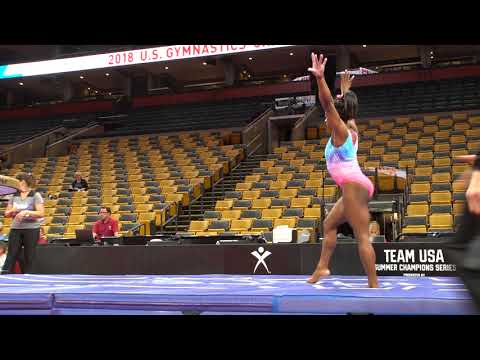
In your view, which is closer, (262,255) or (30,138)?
(262,255)

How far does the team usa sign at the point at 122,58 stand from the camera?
56.7 feet

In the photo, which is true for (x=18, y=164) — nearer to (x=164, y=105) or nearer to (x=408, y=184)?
(x=164, y=105)

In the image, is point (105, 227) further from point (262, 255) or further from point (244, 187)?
point (244, 187)

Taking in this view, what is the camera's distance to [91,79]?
22.6 metres

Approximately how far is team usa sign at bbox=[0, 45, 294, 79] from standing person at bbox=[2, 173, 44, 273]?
11886 millimetres

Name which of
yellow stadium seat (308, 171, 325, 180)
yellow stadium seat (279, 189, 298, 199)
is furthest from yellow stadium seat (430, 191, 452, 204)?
yellow stadium seat (279, 189, 298, 199)

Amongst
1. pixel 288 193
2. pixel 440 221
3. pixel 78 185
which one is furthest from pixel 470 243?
pixel 78 185

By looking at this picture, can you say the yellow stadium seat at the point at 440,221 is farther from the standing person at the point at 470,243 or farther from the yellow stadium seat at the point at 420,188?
the standing person at the point at 470,243

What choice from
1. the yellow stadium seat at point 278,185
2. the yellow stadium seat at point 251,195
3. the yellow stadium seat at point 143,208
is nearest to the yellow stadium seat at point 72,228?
the yellow stadium seat at point 143,208

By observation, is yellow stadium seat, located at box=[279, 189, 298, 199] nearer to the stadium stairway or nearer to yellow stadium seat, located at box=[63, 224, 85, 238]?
the stadium stairway

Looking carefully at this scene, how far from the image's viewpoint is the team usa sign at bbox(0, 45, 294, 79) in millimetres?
17288

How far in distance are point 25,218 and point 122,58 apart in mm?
13661

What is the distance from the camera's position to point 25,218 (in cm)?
595
